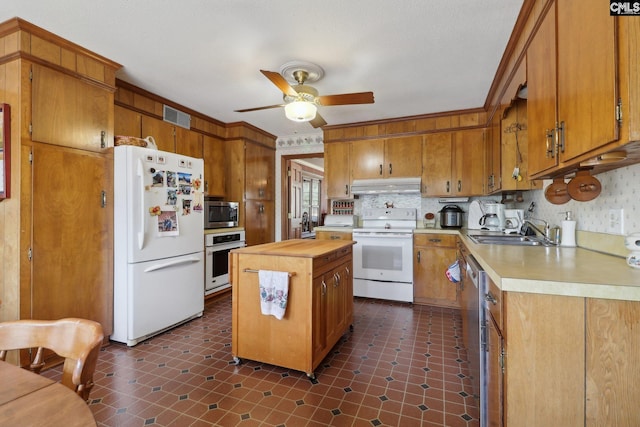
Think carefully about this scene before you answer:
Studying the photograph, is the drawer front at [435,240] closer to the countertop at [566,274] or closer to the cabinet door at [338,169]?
the cabinet door at [338,169]

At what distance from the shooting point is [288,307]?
2.10 meters

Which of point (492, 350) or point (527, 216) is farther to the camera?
point (527, 216)

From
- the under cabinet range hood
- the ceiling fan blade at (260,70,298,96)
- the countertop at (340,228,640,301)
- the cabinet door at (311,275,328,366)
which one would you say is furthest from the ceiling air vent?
the countertop at (340,228,640,301)

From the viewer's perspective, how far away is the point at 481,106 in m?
3.63

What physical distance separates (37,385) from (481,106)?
429 centimetres

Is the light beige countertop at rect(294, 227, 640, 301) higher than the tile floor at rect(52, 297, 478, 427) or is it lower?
higher

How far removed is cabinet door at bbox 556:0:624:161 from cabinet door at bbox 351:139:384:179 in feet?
9.36

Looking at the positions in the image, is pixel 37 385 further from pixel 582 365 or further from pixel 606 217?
pixel 606 217

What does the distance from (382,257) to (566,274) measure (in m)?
2.73

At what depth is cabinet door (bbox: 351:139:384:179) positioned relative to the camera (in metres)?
4.23

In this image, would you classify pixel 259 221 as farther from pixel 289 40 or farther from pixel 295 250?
pixel 289 40

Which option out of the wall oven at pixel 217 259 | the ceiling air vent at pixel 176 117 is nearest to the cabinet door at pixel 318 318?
the wall oven at pixel 217 259

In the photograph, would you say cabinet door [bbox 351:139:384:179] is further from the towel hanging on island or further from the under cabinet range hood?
the towel hanging on island

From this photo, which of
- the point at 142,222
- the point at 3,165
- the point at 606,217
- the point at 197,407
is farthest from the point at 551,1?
the point at 3,165
